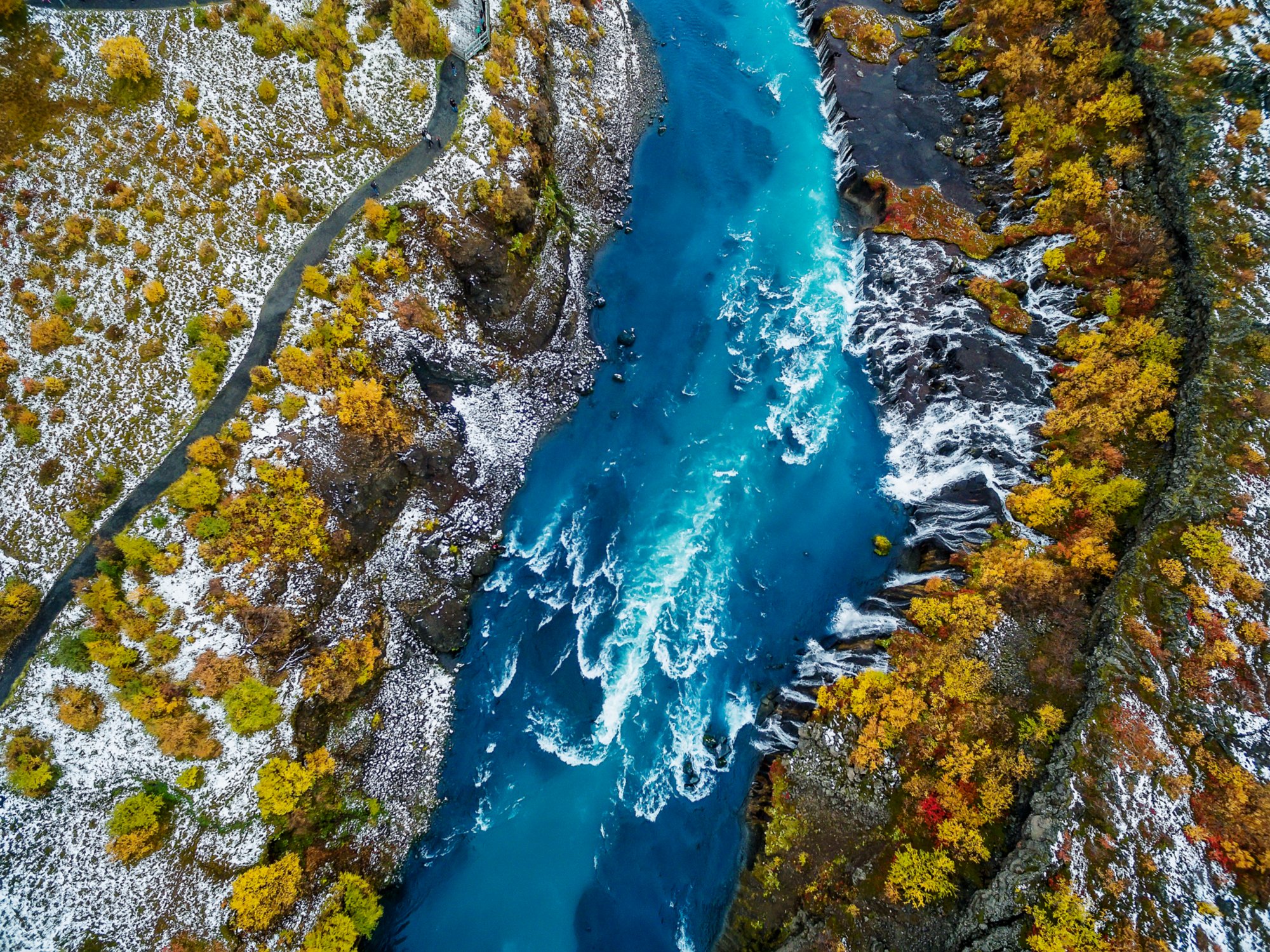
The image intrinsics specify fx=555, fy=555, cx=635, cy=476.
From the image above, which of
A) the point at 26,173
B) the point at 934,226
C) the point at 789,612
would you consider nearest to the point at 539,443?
the point at 789,612

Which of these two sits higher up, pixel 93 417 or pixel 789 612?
pixel 93 417

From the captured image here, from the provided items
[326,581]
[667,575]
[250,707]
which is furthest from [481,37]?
[250,707]

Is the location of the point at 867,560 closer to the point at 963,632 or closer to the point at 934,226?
the point at 963,632

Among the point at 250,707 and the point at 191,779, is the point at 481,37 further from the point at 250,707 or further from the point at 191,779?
the point at 191,779

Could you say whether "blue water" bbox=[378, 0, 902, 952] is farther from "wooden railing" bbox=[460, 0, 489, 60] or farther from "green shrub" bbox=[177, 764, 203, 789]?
"wooden railing" bbox=[460, 0, 489, 60]

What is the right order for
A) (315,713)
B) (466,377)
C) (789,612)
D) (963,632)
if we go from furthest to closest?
(466,377) → (789,612) → (963,632) → (315,713)

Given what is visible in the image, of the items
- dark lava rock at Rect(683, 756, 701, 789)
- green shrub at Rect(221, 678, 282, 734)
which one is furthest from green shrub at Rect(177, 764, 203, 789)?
dark lava rock at Rect(683, 756, 701, 789)
